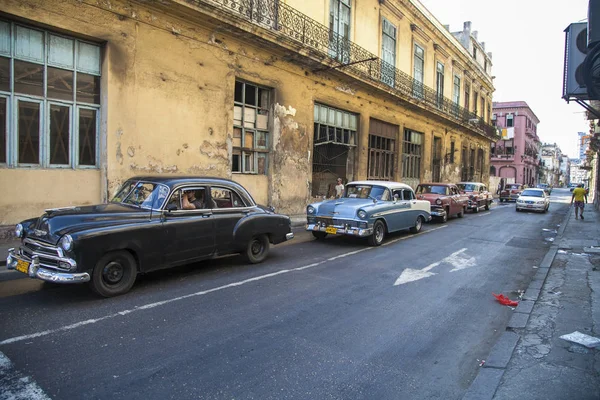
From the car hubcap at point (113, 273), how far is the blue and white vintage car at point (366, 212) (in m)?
5.69

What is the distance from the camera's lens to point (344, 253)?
9.26 meters

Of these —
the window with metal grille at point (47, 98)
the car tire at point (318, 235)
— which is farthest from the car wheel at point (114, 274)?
the car tire at point (318, 235)

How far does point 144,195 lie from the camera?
637cm

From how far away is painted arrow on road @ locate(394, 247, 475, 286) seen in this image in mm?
7168

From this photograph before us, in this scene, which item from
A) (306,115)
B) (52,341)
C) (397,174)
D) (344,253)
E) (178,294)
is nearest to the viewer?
(52,341)

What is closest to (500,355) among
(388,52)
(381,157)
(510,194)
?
(381,157)

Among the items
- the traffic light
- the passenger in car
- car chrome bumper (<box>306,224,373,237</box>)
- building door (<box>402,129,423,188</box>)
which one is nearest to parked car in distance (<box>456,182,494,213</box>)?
building door (<box>402,129,423,188</box>)

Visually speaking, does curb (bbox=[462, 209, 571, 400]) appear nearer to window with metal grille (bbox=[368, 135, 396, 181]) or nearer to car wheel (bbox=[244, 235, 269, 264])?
car wheel (bbox=[244, 235, 269, 264])

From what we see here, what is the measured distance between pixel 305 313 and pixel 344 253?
14.0ft

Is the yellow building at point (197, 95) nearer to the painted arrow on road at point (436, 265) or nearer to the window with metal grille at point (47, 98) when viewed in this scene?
the window with metal grille at point (47, 98)

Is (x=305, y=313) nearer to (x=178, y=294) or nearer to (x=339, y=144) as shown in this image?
(x=178, y=294)

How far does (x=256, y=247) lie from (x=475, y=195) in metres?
17.8

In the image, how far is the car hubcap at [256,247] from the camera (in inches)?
307

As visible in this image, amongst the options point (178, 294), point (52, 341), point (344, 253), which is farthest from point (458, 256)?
point (52, 341)
